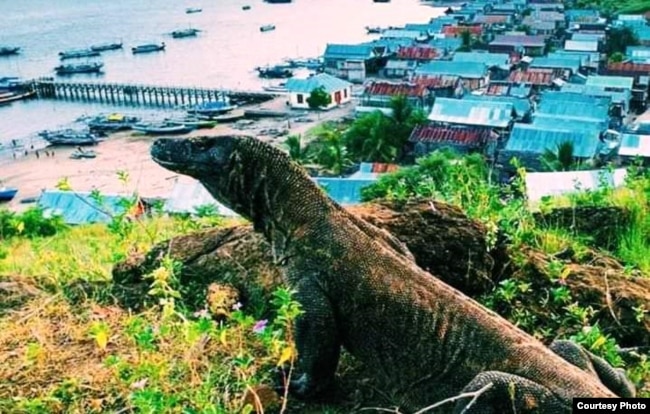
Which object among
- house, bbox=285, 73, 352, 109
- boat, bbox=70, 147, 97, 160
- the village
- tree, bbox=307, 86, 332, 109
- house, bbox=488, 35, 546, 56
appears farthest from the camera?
house, bbox=488, 35, 546, 56

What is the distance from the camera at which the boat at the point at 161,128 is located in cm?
4369

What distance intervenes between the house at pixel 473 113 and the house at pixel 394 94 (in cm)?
486

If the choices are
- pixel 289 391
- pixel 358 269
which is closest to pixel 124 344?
pixel 289 391

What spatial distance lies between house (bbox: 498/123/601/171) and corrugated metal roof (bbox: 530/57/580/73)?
14414 millimetres

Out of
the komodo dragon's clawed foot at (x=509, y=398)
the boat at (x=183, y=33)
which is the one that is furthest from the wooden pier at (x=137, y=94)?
the komodo dragon's clawed foot at (x=509, y=398)

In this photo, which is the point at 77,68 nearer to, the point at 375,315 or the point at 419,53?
the point at 419,53

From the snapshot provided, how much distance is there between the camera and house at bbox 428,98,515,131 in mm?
38719

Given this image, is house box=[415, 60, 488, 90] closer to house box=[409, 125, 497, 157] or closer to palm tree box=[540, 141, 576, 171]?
house box=[409, 125, 497, 157]

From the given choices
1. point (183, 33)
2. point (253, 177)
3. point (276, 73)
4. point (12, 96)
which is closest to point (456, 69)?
point (276, 73)

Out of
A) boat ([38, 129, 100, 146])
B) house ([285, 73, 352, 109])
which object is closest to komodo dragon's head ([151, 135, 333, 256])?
boat ([38, 129, 100, 146])

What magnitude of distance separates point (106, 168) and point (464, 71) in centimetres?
2341

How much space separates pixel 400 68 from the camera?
56281 mm

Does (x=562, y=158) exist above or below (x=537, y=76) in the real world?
above

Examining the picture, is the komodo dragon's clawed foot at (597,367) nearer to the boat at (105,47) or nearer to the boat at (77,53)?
the boat at (77,53)
